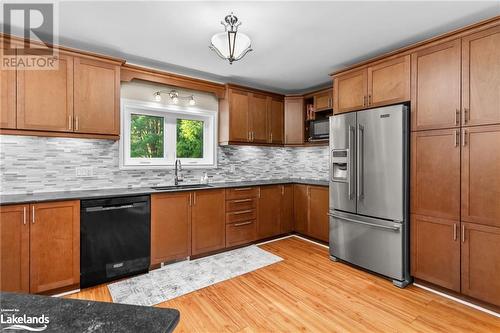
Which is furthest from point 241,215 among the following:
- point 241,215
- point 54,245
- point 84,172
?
point 54,245

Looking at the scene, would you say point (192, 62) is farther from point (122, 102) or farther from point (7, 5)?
point (7, 5)

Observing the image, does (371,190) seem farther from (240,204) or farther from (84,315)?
(84,315)

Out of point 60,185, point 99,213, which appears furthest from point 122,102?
point 99,213

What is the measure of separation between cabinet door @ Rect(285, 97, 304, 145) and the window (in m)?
1.36

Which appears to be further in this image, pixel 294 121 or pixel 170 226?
pixel 294 121

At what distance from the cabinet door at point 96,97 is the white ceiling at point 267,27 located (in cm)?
26

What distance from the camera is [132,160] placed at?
11.1 feet

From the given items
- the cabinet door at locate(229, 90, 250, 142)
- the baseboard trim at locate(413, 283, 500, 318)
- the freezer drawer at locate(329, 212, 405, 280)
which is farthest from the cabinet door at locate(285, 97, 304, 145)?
the baseboard trim at locate(413, 283, 500, 318)

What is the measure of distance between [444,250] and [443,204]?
0.44 m

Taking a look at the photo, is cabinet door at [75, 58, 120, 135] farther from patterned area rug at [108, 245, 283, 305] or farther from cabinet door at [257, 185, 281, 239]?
cabinet door at [257, 185, 281, 239]

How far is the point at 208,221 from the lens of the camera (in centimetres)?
343

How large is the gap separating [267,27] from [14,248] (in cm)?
304

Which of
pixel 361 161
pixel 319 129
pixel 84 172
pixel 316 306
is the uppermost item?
pixel 319 129

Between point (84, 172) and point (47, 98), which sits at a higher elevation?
point (47, 98)
